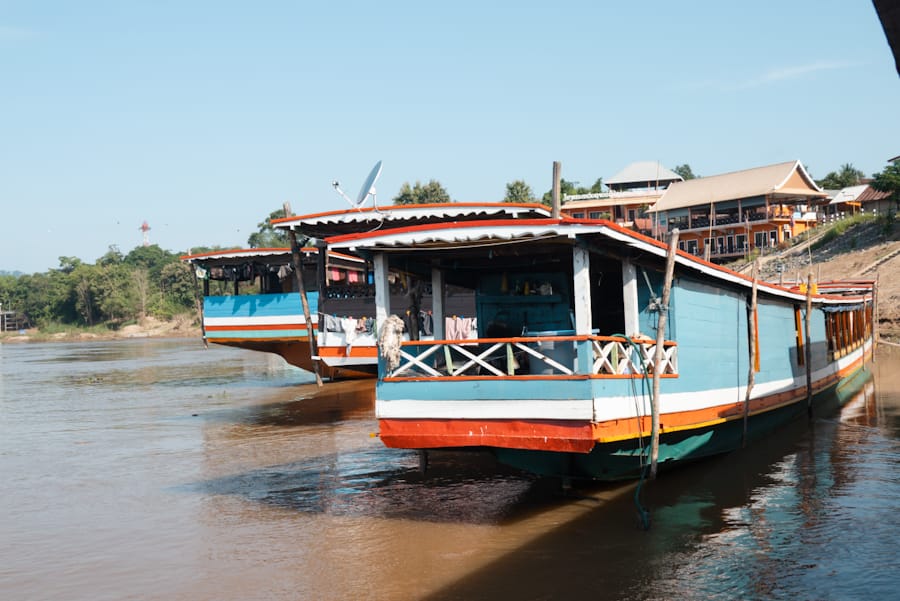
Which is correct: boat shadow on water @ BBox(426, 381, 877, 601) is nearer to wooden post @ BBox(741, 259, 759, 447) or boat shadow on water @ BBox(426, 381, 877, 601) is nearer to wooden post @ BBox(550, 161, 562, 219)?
wooden post @ BBox(741, 259, 759, 447)

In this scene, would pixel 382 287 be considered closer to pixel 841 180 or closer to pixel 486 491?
pixel 486 491

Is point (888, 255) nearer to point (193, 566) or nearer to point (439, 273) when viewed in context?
point (439, 273)

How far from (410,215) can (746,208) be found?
131ft

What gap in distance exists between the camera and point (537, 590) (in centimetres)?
662

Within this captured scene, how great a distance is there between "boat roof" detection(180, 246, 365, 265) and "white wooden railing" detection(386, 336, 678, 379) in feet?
41.2

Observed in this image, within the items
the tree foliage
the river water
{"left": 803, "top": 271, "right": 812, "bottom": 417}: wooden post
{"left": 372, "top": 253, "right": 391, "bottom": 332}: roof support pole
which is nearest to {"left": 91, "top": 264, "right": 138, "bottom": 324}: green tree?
the tree foliage

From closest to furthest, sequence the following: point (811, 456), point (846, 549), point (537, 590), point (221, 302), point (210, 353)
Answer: point (537, 590) → point (846, 549) → point (811, 456) → point (221, 302) → point (210, 353)

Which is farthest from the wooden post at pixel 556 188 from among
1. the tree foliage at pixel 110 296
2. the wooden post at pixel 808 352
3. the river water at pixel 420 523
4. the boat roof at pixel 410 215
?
Result: the tree foliage at pixel 110 296

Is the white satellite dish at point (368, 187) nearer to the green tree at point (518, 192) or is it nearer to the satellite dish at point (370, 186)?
the satellite dish at point (370, 186)

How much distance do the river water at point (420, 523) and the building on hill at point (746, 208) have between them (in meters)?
35.3

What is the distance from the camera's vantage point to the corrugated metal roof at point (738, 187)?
47938 millimetres

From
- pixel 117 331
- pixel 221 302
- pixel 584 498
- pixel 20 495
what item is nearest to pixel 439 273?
pixel 584 498

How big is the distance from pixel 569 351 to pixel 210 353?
40.5 metres

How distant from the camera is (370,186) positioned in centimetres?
1391
